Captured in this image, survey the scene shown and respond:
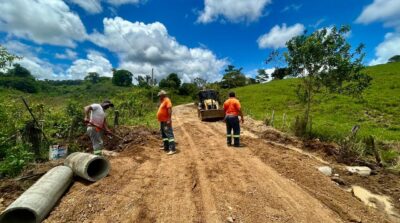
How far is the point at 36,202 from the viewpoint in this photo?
4723 millimetres

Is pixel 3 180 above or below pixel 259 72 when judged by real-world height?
below

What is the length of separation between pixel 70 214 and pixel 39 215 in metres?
0.49

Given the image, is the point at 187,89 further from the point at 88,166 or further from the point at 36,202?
the point at 36,202

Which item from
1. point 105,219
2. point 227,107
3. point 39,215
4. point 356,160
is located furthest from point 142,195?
point 356,160

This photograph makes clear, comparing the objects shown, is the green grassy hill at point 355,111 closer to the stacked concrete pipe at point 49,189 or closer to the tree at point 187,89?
the stacked concrete pipe at point 49,189

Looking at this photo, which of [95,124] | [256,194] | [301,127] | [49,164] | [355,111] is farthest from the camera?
[355,111]

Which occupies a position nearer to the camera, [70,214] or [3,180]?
[70,214]

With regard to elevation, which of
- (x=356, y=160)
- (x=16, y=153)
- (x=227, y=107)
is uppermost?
(x=227, y=107)

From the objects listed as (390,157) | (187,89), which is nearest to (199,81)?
(187,89)

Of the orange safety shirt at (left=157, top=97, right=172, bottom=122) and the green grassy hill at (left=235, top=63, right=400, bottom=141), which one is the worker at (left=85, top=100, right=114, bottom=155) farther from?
the green grassy hill at (left=235, top=63, right=400, bottom=141)

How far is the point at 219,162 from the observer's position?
807 centimetres

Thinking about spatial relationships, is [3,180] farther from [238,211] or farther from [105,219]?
[238,211]

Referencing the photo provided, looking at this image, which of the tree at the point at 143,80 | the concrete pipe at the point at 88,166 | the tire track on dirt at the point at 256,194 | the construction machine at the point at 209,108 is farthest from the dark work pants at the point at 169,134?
the tree at the point at 143,80

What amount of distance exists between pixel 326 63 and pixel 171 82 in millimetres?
54388
